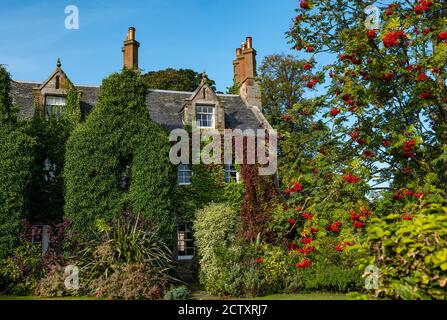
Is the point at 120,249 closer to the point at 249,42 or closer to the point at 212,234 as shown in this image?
the point at 212,234

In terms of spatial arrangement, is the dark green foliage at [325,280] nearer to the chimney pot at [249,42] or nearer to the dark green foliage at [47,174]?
the dark green foliage at [47,174]

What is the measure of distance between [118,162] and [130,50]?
39.4 ft

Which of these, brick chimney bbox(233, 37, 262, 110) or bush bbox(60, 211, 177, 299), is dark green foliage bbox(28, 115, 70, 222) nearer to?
bush bbox(60, 211, 177, 299)

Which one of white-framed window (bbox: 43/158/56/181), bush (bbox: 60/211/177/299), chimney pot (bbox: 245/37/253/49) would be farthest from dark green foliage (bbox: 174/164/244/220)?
chimney pot (bbox: 245/37/253/49)

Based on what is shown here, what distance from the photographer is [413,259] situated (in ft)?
16.9

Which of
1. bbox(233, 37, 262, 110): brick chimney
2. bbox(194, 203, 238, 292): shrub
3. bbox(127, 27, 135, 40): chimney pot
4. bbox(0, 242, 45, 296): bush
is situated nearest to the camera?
bbox(0, 242, 45, 296): bush

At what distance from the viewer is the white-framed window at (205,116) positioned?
2494 centimetres

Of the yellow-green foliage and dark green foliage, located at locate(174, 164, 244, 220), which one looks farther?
dark green foliage, located at locate(174, 164, 244, 220)

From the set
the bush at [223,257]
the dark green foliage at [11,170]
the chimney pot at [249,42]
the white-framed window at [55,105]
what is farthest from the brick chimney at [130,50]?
the bush at [223,257]

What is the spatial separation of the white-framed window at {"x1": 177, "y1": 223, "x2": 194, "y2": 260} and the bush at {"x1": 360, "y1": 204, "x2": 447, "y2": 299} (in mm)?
17945

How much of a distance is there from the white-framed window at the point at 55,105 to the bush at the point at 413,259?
69.7 ft

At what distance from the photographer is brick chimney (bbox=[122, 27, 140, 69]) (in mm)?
28750

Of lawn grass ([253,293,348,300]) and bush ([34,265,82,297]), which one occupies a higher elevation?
bush ([34,265,82,297])

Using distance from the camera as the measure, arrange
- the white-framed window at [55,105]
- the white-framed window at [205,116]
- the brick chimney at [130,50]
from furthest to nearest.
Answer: the brick chimney at [130,50] < the white-framed window at [205,116] < the white-framed window at [55,105]
